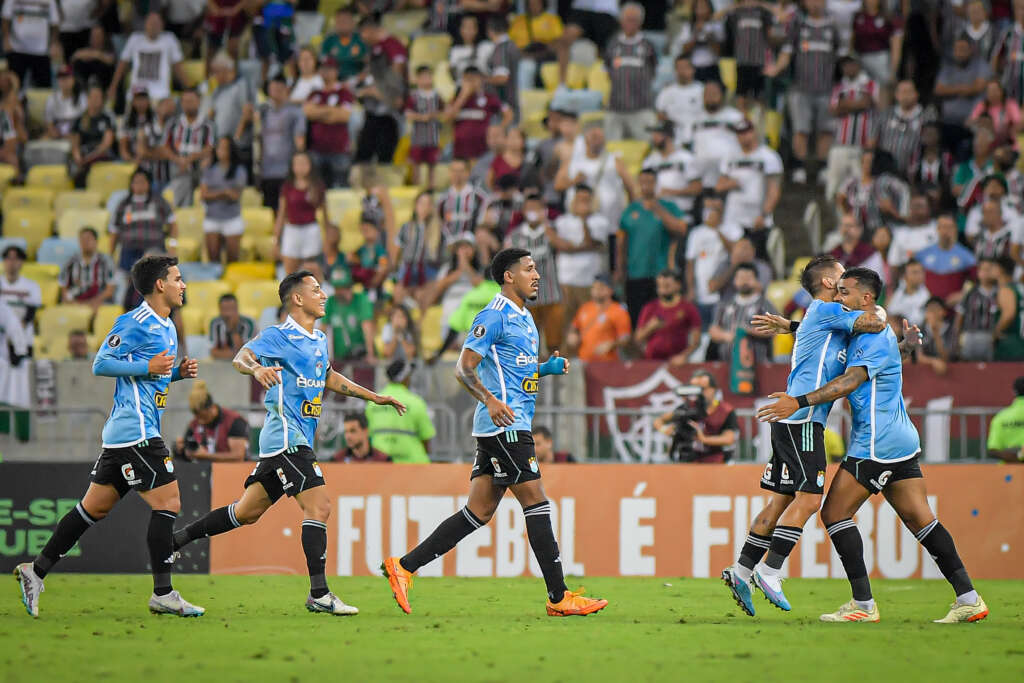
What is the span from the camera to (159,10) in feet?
79.2

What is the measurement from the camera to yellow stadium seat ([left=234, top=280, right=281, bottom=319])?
61.6 feet

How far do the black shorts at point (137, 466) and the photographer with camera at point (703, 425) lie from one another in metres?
6.14

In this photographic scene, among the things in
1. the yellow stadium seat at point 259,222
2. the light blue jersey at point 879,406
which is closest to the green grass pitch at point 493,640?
the light blue jersey at point 879,406

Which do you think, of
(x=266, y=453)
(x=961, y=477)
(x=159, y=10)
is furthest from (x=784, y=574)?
(x=159, y=10)

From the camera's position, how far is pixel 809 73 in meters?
19.9

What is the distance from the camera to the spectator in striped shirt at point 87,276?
62.6 ft

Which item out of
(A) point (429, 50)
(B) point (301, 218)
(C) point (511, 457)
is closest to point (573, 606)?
(C) point (511, 457)

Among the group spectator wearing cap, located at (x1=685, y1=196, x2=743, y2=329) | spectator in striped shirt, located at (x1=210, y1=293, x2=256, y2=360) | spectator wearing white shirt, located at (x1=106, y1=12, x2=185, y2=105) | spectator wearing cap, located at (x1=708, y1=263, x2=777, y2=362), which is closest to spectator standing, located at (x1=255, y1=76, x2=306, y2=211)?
spectator wearing white shirt, located at (x1=106, y1=12, x2=185, y2=105)

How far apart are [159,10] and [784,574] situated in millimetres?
15893

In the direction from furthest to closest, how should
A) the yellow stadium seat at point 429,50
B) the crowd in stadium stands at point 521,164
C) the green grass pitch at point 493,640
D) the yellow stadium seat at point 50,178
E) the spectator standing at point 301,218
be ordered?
the yellow stadium seat at point 429,50 → the yellow stadium seat at point 50,178 → the spectator standing at point 301,218 → the crowd in stadium stands at point 521,164 → the green grass pitch at point 493,640

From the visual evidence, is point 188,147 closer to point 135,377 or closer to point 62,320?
point 62,320

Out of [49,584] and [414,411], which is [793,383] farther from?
[49,584]

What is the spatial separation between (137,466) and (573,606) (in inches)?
121

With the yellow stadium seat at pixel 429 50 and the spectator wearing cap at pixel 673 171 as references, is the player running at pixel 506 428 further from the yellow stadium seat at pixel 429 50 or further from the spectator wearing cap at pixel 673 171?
the yellow stadium seat at pixel 429 50
